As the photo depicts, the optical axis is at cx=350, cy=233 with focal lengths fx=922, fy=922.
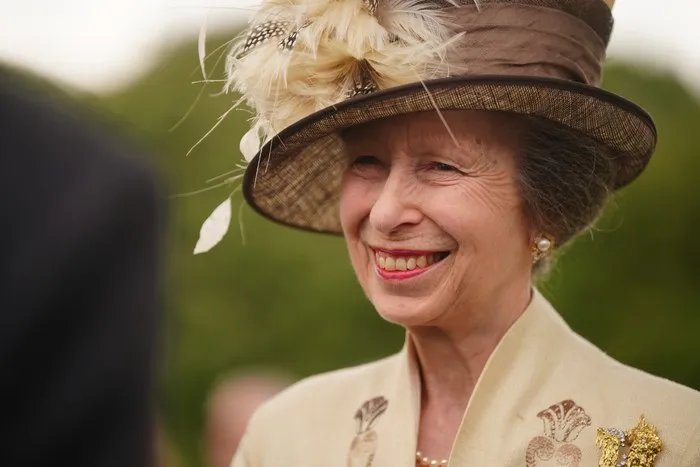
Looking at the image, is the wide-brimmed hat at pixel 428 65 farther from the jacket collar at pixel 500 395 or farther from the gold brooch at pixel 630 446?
the gold brooch at pixel 630 446

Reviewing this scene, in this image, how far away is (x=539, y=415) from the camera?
299 cm

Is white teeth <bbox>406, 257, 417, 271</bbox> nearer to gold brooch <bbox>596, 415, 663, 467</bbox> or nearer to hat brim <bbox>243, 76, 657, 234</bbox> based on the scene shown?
hat brim <bbox>243, 76, 657, 234</bbox>

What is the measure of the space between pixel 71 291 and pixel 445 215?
6.21 ft

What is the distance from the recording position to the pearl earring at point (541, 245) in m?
3.13

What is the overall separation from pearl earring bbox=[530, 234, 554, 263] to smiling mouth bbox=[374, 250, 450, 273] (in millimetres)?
331

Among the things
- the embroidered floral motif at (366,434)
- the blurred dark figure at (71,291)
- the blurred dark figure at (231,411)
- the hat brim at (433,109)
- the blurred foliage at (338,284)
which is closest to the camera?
the blurred dark figure at (71,291)

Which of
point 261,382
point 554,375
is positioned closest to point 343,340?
point 261,382

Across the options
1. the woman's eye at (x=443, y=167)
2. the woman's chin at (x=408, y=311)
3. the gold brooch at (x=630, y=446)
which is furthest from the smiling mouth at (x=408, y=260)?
the gold brooch at (x=630, y=446)

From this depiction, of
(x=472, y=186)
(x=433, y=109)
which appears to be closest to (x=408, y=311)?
(x=472, y=186)

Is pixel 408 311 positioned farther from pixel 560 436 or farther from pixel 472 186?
pixel 560 436

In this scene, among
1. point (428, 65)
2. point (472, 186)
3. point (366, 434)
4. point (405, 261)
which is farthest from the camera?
point (366, 434)

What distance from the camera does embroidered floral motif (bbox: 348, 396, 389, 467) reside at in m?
3.28

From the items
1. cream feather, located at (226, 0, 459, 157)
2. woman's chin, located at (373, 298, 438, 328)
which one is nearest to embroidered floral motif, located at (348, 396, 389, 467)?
woman's chin, located at (373, 298, 438, 328)

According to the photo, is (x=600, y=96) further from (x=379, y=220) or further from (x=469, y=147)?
(x=379, y=220)
